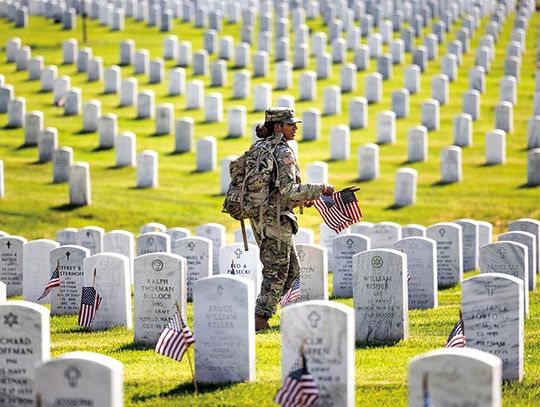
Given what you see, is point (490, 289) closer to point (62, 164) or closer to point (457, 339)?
point (457, 339)

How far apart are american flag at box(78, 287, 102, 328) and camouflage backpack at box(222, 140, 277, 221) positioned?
2565 millimetres

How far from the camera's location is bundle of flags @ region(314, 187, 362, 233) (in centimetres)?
1558

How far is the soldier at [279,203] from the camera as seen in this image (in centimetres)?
1423

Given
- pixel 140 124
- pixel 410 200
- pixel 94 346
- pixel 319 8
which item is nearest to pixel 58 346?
pixel 94 346

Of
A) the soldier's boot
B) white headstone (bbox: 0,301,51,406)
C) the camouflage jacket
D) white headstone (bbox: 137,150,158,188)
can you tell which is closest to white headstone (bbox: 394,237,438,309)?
the soldier's boot

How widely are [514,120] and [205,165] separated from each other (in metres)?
9.54

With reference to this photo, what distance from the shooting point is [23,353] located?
37.9 feet

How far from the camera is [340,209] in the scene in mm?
15664

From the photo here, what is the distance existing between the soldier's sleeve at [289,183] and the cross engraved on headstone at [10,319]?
3.67 meters

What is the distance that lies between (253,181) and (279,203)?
361 mm

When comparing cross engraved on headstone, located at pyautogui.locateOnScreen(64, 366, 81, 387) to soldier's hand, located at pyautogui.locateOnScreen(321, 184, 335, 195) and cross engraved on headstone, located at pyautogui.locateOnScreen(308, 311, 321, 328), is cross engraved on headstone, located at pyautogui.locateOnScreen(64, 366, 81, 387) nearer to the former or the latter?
cross engraved on headstone, located at pyautogui.locateOnScreen(308, 311, 321, 328)

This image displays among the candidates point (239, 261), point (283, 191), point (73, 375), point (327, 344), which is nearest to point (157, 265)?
point (283, 191)

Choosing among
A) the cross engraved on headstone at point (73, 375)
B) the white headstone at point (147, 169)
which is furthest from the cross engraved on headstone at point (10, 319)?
the white headstone at point (147, 169)

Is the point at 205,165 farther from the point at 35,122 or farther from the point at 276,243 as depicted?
the point at 276,243
